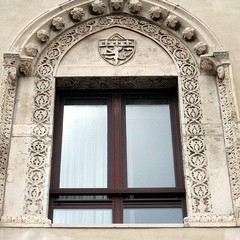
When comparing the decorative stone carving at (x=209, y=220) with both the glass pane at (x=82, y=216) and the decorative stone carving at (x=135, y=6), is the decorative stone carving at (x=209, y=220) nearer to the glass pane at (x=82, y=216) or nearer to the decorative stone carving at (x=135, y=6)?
the glass pane at (x=82, y=216)

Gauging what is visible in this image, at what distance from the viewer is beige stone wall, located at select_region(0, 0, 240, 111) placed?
361 inches

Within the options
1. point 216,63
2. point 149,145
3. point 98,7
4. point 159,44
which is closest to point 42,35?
point 98,7

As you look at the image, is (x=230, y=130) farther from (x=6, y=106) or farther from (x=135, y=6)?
(x=6, y=106)

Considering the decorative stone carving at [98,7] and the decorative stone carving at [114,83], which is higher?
the decorative stone carving at [98,7]

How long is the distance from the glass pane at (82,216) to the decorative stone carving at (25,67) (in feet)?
6.70

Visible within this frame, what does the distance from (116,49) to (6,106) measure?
191 centimetres

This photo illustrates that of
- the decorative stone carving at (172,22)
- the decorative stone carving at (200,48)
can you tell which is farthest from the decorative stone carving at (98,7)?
the decorative stone carving at (200,48)

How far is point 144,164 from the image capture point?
8.55 m

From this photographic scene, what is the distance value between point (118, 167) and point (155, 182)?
1.77 feet

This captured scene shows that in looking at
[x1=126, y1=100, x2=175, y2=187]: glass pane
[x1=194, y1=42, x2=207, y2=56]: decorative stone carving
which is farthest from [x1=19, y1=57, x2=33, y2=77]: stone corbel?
[x1=194, y1=42, x2=207, y2=56]: decorative stone carving

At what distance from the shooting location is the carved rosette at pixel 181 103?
784 centimetres

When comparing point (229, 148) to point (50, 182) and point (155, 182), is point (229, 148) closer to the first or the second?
point (155, 182)

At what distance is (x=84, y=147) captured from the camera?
345 inches

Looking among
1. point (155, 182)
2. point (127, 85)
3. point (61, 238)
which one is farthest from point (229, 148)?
point (61, 238)
